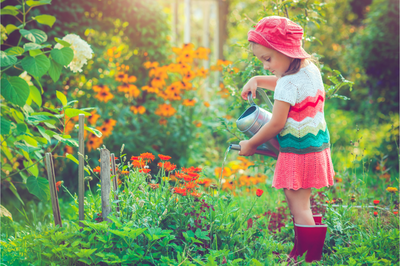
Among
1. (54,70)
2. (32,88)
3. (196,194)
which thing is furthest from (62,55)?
(196,194)

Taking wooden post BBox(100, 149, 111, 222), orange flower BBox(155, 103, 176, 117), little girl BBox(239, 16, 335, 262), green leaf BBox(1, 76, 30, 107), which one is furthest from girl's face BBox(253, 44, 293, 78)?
orange flower BBox(155, 103, 176, 117)

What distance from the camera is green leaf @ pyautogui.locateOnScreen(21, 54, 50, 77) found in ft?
5.42

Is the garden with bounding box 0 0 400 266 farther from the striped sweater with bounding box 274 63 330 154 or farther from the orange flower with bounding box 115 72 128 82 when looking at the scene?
the striped sweater with bounding box 274 63 330 154

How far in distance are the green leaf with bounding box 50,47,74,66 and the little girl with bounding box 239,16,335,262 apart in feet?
3.24

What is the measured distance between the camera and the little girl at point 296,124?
1.52 m

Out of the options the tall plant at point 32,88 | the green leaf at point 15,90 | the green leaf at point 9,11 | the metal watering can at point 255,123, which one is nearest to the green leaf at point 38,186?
the tall plant at point 32,88

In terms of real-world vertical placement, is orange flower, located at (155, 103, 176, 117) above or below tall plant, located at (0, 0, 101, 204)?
below

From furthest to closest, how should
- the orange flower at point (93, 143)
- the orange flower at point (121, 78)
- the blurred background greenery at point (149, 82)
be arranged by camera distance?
the orange flower at point (121, 78) < the blurred background greenery at point (149, 82) < the orange flower at point (93, 143)

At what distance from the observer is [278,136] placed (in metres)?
1.64

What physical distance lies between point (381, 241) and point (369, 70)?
267 cm

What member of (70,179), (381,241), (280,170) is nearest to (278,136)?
(280,170)

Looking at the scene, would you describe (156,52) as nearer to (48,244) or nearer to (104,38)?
(104,38)

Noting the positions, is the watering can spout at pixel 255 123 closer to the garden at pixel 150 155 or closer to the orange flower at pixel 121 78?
the garden at pixel 150 155

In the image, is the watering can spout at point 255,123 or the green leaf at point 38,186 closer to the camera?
the watering can spout at point 255,123
